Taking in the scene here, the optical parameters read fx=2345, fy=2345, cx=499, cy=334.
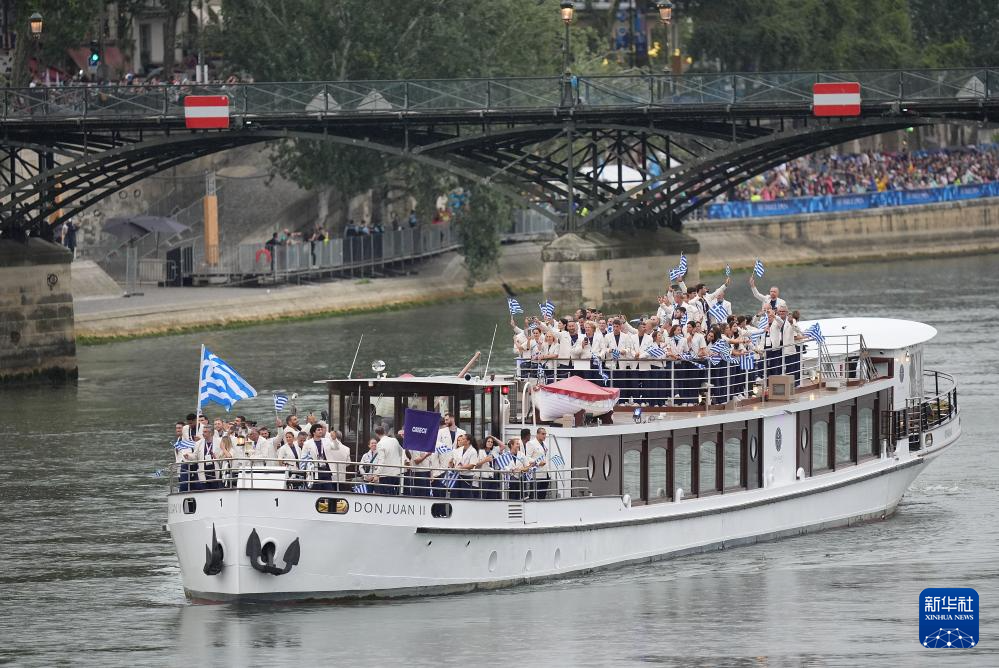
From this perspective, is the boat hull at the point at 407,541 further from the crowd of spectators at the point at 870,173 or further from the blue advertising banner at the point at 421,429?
the crowd of spectators at the point at 870,173

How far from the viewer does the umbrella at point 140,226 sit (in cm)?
8956

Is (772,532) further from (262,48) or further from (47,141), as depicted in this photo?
(262,48)

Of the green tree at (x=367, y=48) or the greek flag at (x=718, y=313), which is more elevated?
the green tree at (x=367, y=48)

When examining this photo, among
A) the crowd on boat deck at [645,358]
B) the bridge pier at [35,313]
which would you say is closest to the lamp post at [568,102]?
the bridge pier at [35,313]

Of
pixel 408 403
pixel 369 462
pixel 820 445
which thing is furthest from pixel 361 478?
pixel 820 445

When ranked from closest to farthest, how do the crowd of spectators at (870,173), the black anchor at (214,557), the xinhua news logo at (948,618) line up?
the xinhua news logo at (948,618) < the black anchor at (214,557) < the crowd of spectators at (870,173)

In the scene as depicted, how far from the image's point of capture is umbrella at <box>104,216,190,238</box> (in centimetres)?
8956

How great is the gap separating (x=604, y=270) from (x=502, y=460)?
129 feet

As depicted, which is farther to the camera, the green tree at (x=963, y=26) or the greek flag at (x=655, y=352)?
the green tree at (x=963, y=26)

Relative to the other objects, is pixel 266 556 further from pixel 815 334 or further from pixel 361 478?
pixel 815 334

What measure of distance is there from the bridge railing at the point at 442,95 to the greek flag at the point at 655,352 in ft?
96.2

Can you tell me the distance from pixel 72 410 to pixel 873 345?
24828 millimetres

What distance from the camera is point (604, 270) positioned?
75750 mm

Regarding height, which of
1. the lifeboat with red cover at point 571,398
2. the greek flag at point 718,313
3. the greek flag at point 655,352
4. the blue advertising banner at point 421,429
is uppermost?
the greek flag at point 718,313
